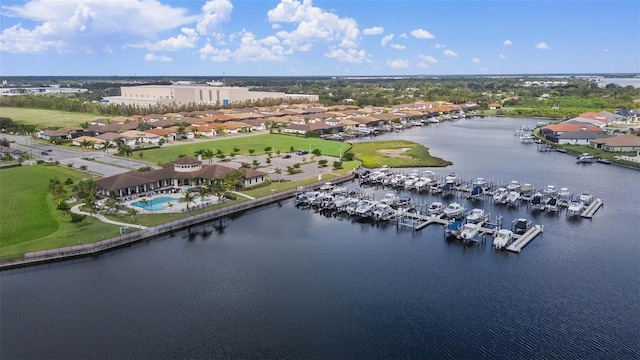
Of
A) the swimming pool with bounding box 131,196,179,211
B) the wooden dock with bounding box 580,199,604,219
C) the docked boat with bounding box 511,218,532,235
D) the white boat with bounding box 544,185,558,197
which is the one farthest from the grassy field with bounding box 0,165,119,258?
the white boat with bounding box 544,185,558,197

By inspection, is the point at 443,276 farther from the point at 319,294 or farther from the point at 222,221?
the point at 222,221

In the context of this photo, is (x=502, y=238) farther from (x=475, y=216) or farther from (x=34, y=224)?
(x=34, y=224)

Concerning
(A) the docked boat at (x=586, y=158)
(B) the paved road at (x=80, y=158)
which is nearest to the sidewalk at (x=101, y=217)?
(B) the paved road at (x=80, y=158)

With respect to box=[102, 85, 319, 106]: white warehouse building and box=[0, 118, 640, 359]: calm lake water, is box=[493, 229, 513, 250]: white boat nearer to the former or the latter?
box=[0, 118, 640, 359]: calm lake water

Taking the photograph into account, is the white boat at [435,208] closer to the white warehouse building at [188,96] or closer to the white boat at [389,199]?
the white boat at [389,199]

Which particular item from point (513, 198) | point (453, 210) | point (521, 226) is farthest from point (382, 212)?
point (513, 198)
